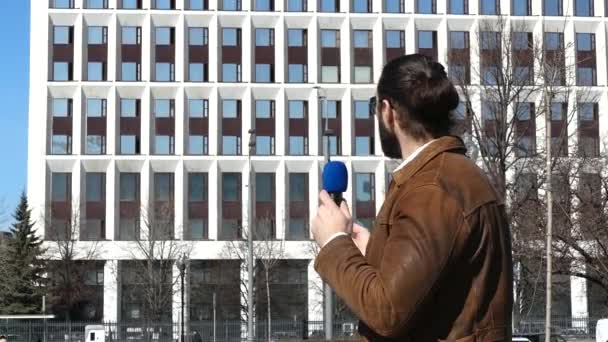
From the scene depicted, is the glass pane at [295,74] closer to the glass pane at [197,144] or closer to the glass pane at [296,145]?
the glass pane at [296,145]

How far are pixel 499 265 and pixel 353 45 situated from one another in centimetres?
7565

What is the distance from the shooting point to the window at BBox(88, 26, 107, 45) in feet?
249

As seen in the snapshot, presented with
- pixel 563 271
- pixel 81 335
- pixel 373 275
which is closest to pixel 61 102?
pixel 81 335

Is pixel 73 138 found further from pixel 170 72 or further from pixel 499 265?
pixel 499 265

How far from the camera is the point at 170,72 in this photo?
76.4 meters

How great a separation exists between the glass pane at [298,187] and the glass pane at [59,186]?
16334 millimetres

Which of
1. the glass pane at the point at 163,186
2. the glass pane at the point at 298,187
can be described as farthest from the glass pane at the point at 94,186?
the glass pane at the point at 298,187

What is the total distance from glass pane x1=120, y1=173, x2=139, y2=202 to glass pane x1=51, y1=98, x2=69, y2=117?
6.33 meters

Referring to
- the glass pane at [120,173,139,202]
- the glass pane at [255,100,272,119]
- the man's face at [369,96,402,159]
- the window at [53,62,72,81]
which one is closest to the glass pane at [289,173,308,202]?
the glass pane at [255,100,272,119]

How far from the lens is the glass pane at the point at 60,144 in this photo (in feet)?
246

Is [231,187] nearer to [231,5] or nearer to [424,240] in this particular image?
[231,5]

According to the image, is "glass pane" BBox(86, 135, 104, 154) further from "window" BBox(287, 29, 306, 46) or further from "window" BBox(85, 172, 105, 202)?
"window" BBox(287, 29, 306, 46)

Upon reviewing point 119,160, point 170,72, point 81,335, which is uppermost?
point 170,72

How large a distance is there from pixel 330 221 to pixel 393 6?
252ft
